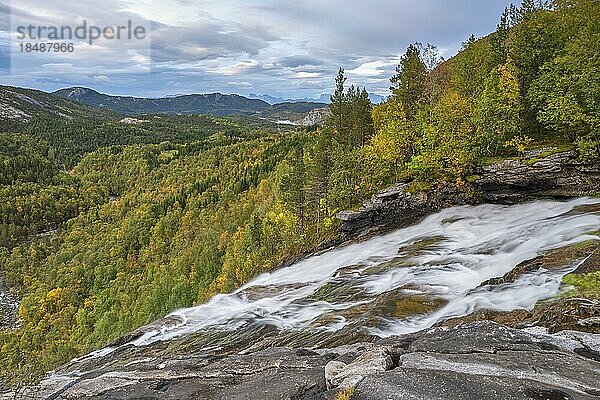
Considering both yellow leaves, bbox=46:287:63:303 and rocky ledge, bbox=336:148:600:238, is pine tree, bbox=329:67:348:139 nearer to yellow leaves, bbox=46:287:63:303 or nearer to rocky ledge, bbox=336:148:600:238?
rocky ledge, bbox=336:148:600:238

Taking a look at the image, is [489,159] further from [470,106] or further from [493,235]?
[493,235]

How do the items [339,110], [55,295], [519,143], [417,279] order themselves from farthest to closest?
[55,295] → [339,110] → [519,143] → [417,279]

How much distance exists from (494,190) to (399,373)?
34.4 m

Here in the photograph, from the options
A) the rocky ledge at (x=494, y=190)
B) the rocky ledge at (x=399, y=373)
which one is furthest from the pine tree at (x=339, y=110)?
the rocky ledge at (x=399, y=373)

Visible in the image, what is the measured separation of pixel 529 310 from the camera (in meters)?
19.8

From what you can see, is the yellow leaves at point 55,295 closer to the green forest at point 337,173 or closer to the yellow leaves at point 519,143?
the green forest at point 337,173

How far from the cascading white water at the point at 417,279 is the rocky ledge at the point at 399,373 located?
18.6 ft

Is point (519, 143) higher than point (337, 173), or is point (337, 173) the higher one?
point (519, 143)

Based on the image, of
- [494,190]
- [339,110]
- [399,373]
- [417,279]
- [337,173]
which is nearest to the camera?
[399,373]

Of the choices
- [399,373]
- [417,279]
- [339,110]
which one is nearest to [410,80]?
[339,110]

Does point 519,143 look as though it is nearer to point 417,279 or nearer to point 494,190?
point 494,190

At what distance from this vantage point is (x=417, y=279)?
28047 mm

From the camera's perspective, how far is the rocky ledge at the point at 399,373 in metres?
11.4

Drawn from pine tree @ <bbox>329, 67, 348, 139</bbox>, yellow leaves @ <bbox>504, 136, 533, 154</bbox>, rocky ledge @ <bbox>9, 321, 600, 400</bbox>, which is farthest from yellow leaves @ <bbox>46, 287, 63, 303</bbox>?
yellow leaves @ <bbox>504, 136, 533, 154</bbox>
